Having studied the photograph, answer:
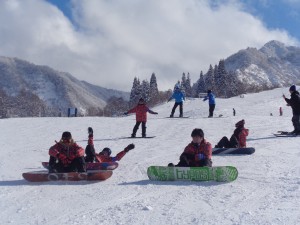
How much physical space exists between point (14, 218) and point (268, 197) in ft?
12.5

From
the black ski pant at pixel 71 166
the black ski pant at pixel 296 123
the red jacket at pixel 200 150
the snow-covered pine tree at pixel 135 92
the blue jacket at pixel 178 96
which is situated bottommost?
the black ski pant at pixel 71 166

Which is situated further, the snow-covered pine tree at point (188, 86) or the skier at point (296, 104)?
the snow-covered pine tree at point (188, 86)

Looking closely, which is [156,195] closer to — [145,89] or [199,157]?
[199,157]

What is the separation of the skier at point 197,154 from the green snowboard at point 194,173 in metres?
0.25

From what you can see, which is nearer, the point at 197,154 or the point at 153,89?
the point at 197,154

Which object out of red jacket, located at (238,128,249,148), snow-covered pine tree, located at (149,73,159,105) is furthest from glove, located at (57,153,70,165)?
snow-covered pine tree, located at (149,73,159,105)

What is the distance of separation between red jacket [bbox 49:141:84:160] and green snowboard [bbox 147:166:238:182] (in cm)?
151

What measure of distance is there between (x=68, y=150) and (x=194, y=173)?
260 centimetres

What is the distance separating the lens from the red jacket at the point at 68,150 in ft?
28.3

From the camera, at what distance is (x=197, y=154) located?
8.54 meters

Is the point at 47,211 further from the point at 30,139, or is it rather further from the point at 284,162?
the point at 30,139

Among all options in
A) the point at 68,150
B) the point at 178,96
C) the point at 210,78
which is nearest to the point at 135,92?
the point at 210,78

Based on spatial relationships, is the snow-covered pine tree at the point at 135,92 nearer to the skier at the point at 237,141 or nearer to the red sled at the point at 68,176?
the skier at the point at 237,141

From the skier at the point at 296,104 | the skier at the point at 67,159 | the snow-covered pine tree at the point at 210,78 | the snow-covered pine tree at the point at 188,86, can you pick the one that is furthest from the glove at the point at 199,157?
the snow-covered pine tree at the point at 188,86
